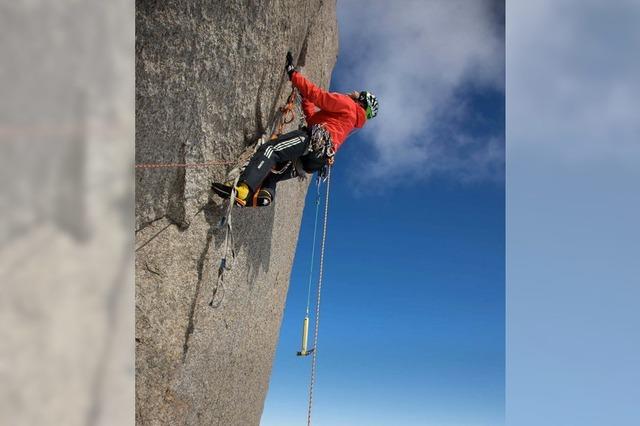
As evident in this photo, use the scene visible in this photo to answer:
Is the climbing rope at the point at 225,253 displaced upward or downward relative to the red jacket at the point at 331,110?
downward

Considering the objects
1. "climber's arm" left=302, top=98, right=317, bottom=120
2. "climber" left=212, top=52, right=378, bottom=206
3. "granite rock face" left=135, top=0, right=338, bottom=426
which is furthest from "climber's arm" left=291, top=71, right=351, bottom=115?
"climber's arm" left=302, top=98, right=317, bottom=120

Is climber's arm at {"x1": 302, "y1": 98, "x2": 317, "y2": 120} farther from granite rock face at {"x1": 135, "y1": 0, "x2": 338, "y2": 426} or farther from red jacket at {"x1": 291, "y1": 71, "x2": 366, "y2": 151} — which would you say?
granite rock face at {"x1": 135, "y1": 0, "x2": 338, "y2": 426}

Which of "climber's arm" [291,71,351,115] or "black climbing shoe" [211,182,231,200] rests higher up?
"climber's arm" [291,71,351,115]

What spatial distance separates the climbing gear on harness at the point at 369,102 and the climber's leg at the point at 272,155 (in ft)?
2.49

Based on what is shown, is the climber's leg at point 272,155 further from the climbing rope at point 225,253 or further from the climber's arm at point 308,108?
the climber's arm at point 308,108

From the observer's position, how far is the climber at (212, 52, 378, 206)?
4.16 meters

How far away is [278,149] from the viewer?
14.3 feet

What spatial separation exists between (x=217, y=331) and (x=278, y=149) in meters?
1.52

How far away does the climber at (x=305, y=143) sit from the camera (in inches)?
164
